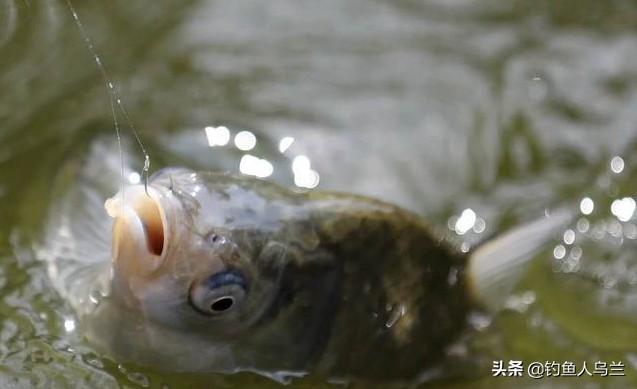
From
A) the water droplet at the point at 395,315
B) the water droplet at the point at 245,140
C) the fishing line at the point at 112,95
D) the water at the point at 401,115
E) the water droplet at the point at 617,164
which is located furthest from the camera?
the water droplet at the point at 617,164

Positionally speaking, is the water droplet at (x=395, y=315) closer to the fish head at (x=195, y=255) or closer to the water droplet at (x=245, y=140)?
the fish head at (x=195, y=255)

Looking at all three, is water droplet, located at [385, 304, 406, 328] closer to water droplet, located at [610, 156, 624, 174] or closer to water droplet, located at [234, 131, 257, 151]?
water droplet, located at [234, 131, 257, 151]

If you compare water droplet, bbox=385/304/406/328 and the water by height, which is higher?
the water

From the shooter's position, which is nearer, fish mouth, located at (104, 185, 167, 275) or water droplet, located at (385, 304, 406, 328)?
fish mouth, located at (104, 185, 167, 275)

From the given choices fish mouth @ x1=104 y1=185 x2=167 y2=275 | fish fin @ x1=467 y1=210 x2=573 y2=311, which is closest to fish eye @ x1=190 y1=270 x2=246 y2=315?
fish mouth @ x1=104 y1=185 x2=167 y2=275

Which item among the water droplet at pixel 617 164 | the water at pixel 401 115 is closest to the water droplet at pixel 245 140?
the water at pixel 401 115

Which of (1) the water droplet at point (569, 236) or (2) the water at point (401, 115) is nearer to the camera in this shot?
(2) the water at point (401, 115)
